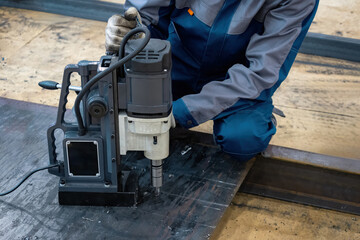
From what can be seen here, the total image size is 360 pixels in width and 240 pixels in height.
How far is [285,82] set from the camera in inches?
121

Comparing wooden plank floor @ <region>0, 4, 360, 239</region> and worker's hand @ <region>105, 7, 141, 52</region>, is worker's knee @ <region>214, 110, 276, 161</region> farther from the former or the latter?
worker's hand @ <region>105, 7, 141, 52</region>

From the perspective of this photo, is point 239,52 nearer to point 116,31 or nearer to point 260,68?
point 260,68

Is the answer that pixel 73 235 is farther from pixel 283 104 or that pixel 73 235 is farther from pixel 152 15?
pixel 283 104

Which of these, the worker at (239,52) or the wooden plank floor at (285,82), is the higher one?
the worker at (239,52)

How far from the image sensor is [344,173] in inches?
80.0

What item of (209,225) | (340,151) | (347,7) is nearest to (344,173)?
(340,151)

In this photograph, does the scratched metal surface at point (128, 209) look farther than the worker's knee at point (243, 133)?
No

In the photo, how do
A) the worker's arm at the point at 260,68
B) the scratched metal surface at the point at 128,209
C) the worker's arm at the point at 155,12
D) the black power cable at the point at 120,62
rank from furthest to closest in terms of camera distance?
1. the worker's arm at the point at 155,12
2. the worker's arm at the point at 260,68
3. the scratched metal surface at the point at 128,209
4. the black power cable at the point at 120,62

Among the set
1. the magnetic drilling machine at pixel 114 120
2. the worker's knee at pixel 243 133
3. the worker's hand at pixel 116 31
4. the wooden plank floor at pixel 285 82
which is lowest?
the wooden plank floor at pixel 285 82

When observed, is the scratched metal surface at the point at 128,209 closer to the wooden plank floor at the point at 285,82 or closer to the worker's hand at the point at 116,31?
the wooden plank floor at the point at 285,82

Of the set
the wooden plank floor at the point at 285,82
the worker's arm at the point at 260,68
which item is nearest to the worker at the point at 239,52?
the worker's arm at the point at 260,68

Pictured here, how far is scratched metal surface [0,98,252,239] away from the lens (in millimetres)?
1661

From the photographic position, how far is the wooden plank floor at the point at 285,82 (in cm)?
215

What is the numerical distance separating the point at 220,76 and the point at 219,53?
172mm
